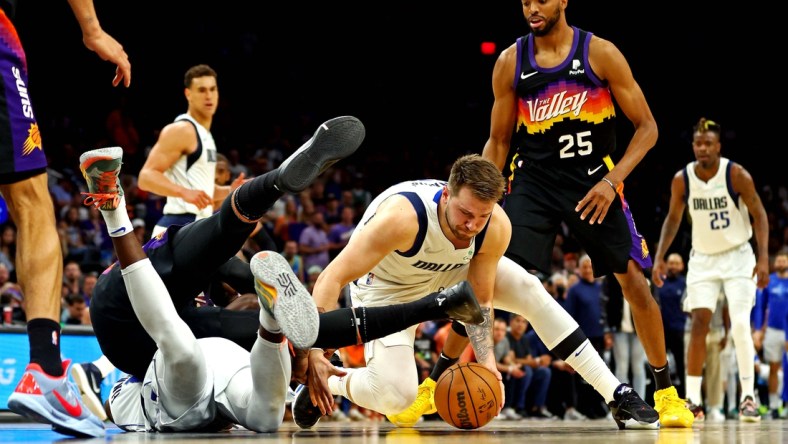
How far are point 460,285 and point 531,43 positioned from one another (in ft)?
7.01

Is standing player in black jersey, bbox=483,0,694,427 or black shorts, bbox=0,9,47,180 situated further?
standing player in black jersey, bbox=483,0,694,427

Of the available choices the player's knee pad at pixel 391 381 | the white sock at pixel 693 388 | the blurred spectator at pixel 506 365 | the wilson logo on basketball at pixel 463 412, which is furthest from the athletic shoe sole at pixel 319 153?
the blurred spectator at pixel 506 365

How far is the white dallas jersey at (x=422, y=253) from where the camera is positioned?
4328mm

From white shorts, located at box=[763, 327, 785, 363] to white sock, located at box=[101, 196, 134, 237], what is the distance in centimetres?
992

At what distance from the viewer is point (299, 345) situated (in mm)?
3281

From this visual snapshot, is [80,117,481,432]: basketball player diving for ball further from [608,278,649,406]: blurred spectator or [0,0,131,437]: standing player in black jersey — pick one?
[608,278,649,406]: blurred spectator

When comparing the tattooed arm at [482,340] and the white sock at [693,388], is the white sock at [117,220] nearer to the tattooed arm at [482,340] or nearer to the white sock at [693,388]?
the tattooed arm at [482,340]

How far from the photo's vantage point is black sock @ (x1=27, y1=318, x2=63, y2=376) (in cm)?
329

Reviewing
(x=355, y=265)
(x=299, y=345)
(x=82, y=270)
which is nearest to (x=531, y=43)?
(x=355, y=265)

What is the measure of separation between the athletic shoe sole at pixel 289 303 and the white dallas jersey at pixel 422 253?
940 mm

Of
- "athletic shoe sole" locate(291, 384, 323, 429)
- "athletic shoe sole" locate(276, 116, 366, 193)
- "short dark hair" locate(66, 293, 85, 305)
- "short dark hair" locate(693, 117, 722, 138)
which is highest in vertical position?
"short dark hair" locate(693, 117, 722, 138)

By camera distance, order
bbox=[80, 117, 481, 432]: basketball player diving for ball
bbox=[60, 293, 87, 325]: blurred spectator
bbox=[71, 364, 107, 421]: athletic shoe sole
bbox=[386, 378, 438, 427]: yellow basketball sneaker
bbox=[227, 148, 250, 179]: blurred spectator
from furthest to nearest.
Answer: bbox=[227, 148, 250, 179]: blurred spectator
bbox=[60, 293, 87, 325]: blurred spectator
bbox=[71, 364, 107, 421]: athletic shoe sole
bbox=[386, 378, 438, 427]: yellow basketball sneaker
bbox=[80, 117, 481, 432]: basketball player diving for ball

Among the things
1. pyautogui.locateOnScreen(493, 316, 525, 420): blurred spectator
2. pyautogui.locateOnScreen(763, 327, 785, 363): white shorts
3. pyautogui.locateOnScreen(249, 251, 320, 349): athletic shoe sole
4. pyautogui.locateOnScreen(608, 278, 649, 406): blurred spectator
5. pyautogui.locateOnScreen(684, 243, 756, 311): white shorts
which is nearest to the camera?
pyautogui.locateOnScreen(249, 251, 320, 349): athletic shoe sole

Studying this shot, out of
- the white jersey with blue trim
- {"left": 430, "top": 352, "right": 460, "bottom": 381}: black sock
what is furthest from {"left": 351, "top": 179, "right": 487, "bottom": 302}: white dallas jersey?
{"left": 430, "top": 352, "right": 460, "bottom": 381}: black sock
